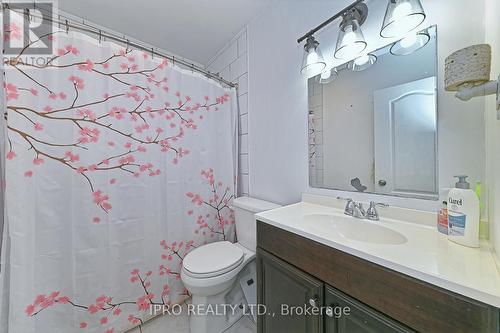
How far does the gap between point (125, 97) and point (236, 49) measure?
1.10 metres

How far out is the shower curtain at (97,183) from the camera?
37.6 inches

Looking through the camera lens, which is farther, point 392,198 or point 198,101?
Answer: point 198,101

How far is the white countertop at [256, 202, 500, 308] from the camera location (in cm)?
44

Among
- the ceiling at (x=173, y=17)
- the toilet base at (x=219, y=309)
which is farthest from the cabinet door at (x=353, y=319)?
the ceiling at (x=173, y=17)

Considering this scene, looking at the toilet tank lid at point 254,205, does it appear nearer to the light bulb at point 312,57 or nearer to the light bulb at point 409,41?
the light bulb at point 312,57

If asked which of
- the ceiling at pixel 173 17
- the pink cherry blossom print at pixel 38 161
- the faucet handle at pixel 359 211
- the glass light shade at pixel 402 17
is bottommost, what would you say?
the faucet handle at pixel 359 211

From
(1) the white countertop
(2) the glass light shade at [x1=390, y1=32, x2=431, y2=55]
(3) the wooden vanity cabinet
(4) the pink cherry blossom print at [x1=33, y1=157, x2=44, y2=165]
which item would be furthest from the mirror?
(4) the pink cherry blossom print at [x1=33, y1=157, x2=44, y2=165]

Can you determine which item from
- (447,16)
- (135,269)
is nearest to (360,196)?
(447,16)

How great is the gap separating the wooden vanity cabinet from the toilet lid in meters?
0.27

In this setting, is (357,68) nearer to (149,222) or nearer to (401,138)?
(401,138)

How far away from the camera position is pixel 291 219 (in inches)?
36.8

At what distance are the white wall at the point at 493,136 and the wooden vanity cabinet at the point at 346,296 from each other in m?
0.25

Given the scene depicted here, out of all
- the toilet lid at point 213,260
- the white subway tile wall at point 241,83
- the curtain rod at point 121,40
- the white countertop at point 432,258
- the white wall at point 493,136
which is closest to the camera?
the white countertop at point 432,258

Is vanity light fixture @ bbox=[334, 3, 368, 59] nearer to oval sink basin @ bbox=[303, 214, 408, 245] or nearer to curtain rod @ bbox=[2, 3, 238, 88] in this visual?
oval sink basin @ bbox=[303, 214, 408, 245]
